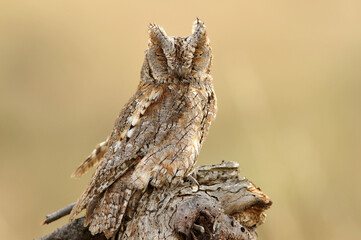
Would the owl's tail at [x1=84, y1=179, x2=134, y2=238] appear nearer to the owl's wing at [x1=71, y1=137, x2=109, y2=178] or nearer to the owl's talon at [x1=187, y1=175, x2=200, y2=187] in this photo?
the owl's talon at [x1=187, y1=175, x2=200, y2=187]

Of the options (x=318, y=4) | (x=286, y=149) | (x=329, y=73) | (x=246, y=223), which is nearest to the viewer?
(x=246, y=223)

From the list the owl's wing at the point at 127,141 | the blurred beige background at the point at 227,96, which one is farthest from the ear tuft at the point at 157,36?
the blurred beige background at the point at 227,96

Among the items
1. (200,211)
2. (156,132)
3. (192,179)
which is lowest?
(200,211)

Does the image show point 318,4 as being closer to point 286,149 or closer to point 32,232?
point 286,149

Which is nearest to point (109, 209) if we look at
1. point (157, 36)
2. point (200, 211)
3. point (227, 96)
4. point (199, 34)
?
point (200, 211)

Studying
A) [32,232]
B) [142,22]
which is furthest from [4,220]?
[142,22]

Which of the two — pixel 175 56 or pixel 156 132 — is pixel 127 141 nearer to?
pixel 156 132

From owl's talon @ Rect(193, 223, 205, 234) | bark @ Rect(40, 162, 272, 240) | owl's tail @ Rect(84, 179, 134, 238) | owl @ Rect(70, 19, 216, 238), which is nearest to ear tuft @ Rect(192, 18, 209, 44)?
owl @ Rect(70, 19, 216, 238)
